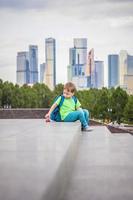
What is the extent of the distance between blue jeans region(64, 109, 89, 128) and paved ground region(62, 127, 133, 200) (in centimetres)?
198

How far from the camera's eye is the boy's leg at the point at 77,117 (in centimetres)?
911

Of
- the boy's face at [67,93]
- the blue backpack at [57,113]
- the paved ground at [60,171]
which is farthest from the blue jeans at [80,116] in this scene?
the paved ground at [60,171]

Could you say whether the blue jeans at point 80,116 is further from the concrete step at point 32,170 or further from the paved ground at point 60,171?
the concrete step at point 32,170

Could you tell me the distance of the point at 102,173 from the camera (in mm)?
4637

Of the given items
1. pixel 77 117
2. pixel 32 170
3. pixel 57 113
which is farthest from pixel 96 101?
pixel 32 170

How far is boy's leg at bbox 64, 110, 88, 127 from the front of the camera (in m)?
9.11

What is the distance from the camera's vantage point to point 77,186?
13.5ft

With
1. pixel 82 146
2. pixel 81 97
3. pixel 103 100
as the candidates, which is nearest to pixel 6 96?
pixel 103 100

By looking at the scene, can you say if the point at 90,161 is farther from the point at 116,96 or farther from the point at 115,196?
the point at 116,96

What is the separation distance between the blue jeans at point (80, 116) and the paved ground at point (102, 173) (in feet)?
6.50

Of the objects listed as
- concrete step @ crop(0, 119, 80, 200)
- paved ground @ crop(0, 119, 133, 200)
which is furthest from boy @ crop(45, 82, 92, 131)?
concrete step @ crop(0, 119, 80, 200)

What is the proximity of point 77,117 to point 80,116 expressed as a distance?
0.22 m

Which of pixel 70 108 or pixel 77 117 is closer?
pixel 70 108

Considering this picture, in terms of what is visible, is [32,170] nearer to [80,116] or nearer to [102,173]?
[102,173]
